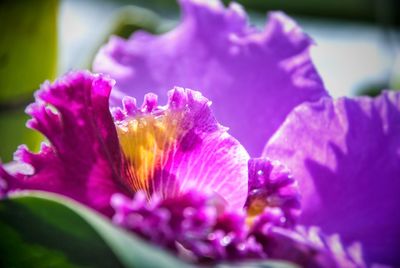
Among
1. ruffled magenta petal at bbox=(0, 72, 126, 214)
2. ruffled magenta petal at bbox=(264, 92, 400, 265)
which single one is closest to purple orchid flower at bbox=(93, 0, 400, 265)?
ruffled magenta petal at bbox=(264, 92, 400, 265)

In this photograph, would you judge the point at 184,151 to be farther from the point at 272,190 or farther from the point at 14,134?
the point at 14,134

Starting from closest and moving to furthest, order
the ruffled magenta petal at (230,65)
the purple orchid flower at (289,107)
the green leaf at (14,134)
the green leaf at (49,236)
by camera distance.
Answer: the green leaf at (49,236)
the purple orchid flower at (289,107)
the ruffled magenta petal at (230,65)
the green leaf at (14,134)

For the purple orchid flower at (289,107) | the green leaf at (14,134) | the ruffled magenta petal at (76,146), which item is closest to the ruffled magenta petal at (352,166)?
the purple orchid flower at (289,107)

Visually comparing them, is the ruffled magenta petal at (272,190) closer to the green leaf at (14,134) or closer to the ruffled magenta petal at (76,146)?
the ruffled magenta petal at (76,146)

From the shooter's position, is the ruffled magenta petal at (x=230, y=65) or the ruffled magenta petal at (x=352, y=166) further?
the ruffled magenta petal at (x=230, y=65)

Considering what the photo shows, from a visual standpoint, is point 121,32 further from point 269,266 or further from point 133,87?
point 269,266

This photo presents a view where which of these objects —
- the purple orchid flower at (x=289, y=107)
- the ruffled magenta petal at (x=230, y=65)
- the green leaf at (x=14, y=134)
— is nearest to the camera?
the purple orchid flower at (x=289, y=107)

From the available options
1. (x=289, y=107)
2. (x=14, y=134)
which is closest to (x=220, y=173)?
(x=289, y=107)

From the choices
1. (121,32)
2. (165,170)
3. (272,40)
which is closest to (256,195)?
(165,170)
